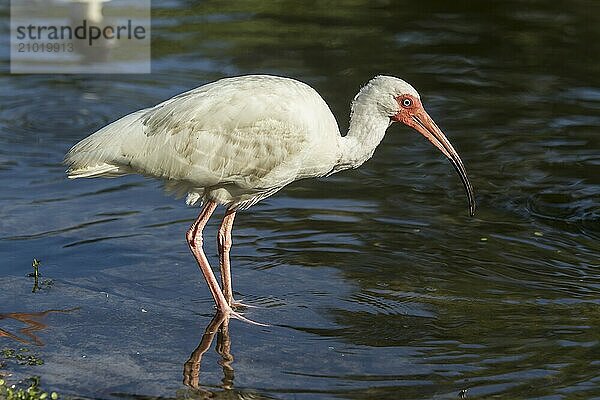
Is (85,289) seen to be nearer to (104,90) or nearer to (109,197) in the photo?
(109,197)

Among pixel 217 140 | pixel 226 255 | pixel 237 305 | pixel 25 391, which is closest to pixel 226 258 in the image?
pixel 226 255

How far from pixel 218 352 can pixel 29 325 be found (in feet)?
4.17

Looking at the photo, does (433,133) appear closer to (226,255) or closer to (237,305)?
(226,255)

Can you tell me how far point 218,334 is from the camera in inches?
311

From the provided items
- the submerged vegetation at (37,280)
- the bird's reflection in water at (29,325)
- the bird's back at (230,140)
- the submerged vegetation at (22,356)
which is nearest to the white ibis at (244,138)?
the bird's back at (230,140)

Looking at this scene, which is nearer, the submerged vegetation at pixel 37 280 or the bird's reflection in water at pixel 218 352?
the bird's reflection in water at pixel 218 352

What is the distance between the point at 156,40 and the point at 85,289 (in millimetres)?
7303

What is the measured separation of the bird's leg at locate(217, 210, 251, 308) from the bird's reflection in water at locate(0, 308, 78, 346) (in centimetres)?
105

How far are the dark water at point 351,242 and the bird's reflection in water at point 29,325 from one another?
0.02m

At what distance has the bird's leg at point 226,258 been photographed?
8.42m

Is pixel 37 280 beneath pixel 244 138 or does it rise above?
beneath

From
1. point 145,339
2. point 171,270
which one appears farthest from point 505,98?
point 145,339

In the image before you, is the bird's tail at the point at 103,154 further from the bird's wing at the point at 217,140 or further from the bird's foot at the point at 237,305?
the bird's foot at the point at 237,305

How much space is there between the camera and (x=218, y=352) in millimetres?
7570
